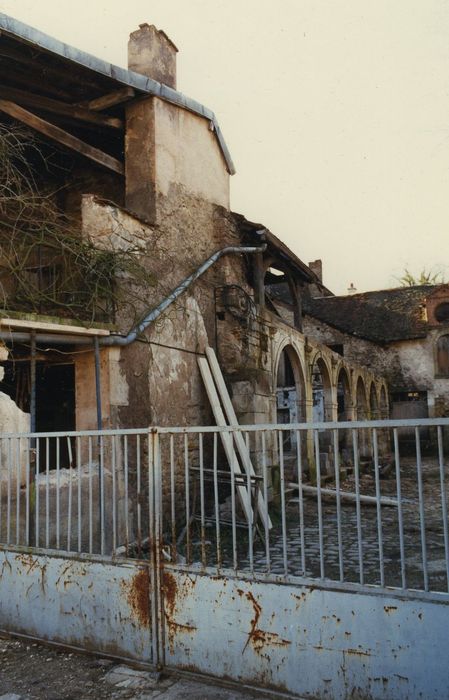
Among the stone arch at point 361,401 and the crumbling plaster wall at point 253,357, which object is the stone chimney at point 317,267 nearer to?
the stone arch at point 361,401

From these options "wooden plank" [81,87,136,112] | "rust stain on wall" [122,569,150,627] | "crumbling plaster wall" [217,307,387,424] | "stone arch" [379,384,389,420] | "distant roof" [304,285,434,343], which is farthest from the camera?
"distant roof" [304,285,434,343]

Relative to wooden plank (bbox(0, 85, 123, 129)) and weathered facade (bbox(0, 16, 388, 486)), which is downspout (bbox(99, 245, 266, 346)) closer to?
weathered facade (bbox(0, 16, 388, 486))

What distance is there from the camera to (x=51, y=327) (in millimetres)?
5711

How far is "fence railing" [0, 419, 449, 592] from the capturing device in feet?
11.2

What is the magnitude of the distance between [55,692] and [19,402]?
16.1ft

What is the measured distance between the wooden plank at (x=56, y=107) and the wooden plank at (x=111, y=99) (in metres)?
0.11

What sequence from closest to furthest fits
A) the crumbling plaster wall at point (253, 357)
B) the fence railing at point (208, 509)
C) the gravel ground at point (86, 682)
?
the gravel ground at point (86, 682) < the fence railing at point (208, 509) < the crumbling plaster wall at point (253, 357)

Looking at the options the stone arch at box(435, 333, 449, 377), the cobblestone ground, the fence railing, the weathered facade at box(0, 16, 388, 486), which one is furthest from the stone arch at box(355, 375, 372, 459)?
the weathered facade at box(0, 16, 388, 486)

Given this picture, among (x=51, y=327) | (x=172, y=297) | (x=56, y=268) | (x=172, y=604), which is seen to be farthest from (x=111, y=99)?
(x=172, y=604)

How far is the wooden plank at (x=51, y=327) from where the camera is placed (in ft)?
17.6

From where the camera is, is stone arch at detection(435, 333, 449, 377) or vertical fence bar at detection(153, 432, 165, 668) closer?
vertical fence bar at detection(153, 432, 165, 668)

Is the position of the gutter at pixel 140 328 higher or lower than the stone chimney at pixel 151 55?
lower

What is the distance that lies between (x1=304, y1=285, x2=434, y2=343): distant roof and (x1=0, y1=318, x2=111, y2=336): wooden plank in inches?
732

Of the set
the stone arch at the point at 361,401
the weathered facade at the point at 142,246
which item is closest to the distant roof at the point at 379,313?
the stone arch at the point at 361,401
